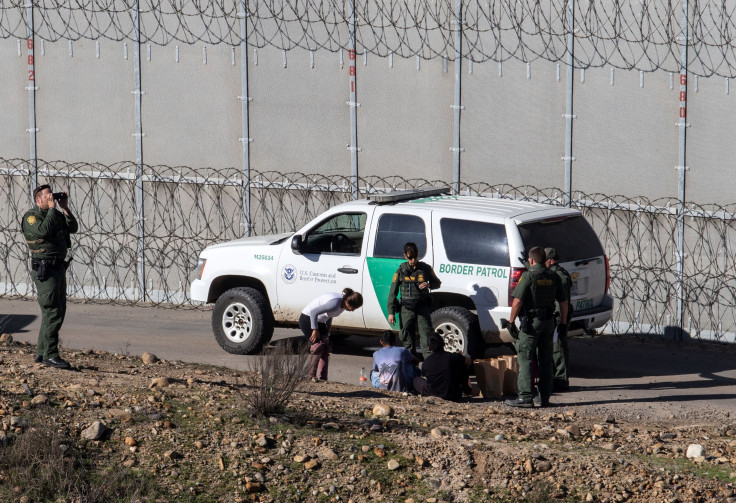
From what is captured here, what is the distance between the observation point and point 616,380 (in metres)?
13.1

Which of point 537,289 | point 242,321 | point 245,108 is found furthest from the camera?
point 245,108

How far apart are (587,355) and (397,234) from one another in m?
3.24

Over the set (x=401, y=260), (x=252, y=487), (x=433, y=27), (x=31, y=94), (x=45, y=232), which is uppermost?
(x=433, y=27)

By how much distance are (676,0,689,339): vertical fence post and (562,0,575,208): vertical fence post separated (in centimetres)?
145

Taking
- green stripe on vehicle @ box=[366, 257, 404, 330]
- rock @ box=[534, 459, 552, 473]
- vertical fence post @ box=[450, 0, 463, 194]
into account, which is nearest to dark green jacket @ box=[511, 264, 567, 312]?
green stripe on vehicle @ box=[366, 257, 404, 330]

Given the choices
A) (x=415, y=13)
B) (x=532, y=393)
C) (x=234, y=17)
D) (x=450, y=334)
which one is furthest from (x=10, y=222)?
(x=532, y=393)

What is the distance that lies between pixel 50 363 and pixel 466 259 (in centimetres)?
462

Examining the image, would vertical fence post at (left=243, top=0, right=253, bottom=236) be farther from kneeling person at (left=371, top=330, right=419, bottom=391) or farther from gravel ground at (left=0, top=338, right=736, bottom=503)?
gravel ground at (left=0, top=338, right=736, bottom=503)

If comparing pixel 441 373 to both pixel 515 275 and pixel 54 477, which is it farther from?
pixel 54 477

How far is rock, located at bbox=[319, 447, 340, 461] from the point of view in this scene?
8922 mm

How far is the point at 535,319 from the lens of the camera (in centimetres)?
1130

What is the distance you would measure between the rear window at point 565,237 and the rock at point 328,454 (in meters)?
4.20

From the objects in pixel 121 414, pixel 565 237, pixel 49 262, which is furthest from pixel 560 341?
pixel 49 262

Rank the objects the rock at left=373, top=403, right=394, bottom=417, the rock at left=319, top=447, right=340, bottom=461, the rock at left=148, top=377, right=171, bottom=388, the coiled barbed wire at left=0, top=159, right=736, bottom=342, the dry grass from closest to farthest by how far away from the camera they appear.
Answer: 1. the dry grass
2. the rock at left=319, top=447, right=340, bottom=461
3. the rock at left=373, top=403, right=394, bottom=417
4. the rock at left=148, top=377, right=171, bottom=388
5. the coiled barbed wire at left=0, top=159, right=736, bottom=342
